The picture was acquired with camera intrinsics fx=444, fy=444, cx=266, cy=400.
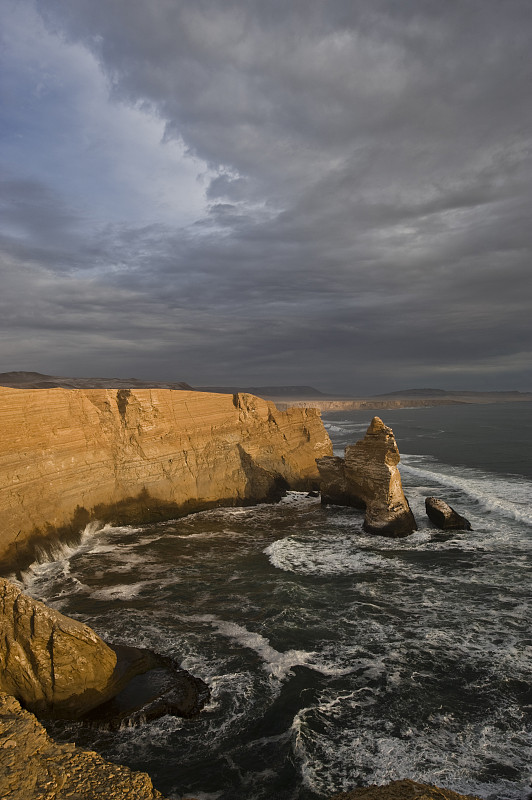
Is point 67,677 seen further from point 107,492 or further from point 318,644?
point 107,492

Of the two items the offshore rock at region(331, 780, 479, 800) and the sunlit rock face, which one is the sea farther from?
the offshore rock at region(331, 780, 479, 800)

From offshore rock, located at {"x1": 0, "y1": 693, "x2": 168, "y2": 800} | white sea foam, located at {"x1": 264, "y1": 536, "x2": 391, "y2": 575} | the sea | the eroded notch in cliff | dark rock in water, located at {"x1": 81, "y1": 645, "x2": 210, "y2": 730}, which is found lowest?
white sea foam, located at {"x1": 264, "y1": 536, "x2": 391, "y2": 575}

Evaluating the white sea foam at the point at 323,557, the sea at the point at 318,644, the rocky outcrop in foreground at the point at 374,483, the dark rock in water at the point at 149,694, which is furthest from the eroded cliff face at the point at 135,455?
the dark rock in water at the point at 149,694

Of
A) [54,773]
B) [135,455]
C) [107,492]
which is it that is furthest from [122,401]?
[54,773]

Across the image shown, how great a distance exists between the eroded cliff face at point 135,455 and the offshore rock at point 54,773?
37.4 ft

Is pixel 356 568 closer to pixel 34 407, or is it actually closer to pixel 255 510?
pixel 255 510

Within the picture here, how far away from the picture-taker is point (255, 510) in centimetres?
2483

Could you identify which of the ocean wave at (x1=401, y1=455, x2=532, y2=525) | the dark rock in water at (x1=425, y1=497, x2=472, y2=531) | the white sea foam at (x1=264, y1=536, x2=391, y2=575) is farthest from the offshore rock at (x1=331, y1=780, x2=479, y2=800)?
the ocean wave at (x1=401, y1=455, x2=532, y2=525)

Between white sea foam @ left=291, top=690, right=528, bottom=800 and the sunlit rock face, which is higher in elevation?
the sunlit rock face

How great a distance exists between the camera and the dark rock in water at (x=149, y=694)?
27.2 ft

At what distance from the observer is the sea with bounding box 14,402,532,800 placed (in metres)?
7.35

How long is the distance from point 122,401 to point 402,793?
66.8ft

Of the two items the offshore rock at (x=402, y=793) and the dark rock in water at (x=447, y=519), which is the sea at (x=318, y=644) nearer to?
the dark rock in water at (x=447, y=519)

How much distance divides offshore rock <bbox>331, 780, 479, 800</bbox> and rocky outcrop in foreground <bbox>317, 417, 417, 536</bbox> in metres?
15.5
